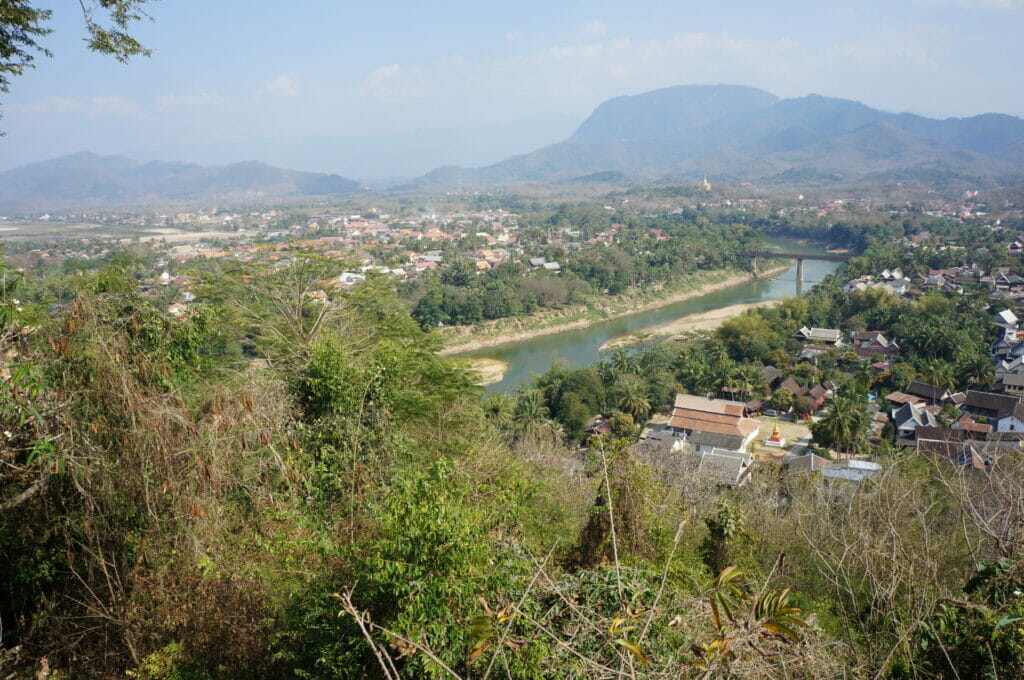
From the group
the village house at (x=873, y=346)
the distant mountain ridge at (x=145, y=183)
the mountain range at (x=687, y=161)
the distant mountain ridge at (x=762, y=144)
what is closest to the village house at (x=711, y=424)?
the village house at (x=873, y=346)

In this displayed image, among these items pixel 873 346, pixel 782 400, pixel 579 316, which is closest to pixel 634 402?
pixel 782 400

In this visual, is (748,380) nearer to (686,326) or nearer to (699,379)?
(699,379)

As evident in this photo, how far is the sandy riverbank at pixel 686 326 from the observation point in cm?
1864

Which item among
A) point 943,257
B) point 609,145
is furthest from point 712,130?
point 943,257

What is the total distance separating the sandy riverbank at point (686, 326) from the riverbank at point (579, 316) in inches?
84.7

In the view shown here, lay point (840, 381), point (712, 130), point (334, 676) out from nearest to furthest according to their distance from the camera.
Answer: point (334, 676), point (840, 381), point (712, 130)

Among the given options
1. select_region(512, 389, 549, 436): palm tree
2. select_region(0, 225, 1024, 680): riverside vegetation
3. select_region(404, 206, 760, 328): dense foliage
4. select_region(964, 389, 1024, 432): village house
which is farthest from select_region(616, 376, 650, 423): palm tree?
select_region(0, 225, 1024, 680): riverside vegetation

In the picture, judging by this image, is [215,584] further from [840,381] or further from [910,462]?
[840,381]

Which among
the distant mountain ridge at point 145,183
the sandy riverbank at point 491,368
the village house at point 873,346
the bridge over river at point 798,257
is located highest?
the distant mountain ridge at point 145,183

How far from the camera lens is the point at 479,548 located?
76.0 inches

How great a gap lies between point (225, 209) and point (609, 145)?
102020mm

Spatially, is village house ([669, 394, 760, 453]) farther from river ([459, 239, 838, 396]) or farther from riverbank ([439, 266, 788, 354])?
riverbank ([439, 266, 788, 354])

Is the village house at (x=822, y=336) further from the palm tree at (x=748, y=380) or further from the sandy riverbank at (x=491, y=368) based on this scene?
the sandy riverbank at (x=491, y=368)

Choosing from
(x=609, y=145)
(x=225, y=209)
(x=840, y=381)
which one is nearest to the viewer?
(x=840, y=381)
